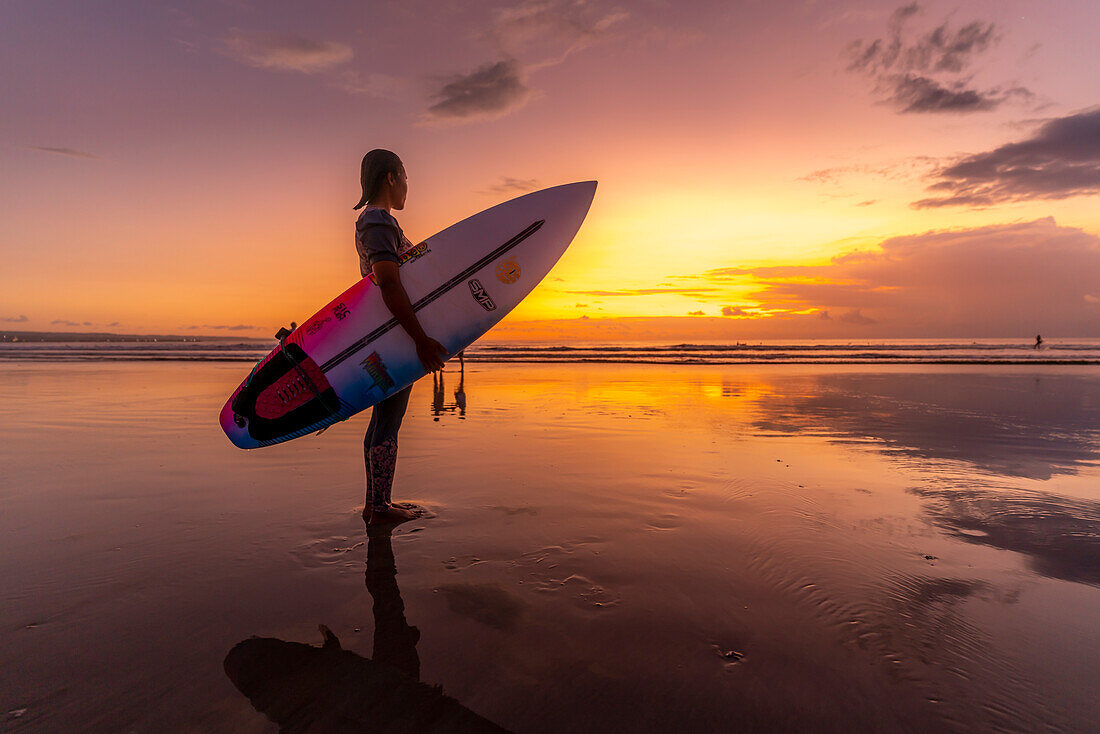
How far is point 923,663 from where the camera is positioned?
1962 millimetres

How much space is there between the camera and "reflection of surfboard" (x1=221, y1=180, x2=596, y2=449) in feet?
12.7

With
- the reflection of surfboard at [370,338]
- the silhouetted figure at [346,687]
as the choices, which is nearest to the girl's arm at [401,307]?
the reflection of surfboard at [370,338]

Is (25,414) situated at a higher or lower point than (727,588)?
higher

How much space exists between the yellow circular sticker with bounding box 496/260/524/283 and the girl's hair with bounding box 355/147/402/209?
1.14 m

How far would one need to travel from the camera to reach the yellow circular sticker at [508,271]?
4.34 m

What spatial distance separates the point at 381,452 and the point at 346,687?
6.48 ft

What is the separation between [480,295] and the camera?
4.20 meters

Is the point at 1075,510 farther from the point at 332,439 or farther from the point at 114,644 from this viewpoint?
the point at 332,439

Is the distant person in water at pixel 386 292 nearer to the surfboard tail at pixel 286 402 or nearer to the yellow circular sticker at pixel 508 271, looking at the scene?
the surfboard tail at pixel 286 402

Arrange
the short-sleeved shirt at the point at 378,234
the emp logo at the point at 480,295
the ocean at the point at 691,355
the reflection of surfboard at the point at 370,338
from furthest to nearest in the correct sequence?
1. the ocean at the point at 691,355
2. the emp logo at the point at 480,295
3. the reflection of surfboard at the point at 370,338
4. the short-sleeved shirt at the point at 378,234

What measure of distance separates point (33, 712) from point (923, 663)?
3.19 metres

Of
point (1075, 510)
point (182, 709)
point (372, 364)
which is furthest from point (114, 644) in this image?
point (1075, 510)

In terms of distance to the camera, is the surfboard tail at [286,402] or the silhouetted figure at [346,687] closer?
the silhouetted figure at [346,687]

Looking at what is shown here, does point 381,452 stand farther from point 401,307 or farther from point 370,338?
point 401,307
